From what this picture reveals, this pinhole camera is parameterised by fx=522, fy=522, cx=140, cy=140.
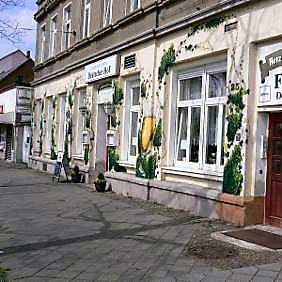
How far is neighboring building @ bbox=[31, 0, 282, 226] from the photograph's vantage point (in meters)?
10.1

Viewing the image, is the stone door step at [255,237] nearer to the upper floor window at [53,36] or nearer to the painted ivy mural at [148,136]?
the painted ivy mural at [148,136]

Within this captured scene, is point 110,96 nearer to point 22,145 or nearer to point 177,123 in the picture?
point 177,123

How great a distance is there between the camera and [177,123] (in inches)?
520

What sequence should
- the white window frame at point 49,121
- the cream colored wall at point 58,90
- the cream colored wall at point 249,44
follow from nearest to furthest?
the cream colored wall at point 249,44 < the cream colored wall at point 58,90 < the white window frame at point 49,121

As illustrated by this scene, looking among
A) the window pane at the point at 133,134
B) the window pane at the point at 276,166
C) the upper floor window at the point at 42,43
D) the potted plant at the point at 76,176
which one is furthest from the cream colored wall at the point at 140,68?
the upper floor window at the point at 42,43

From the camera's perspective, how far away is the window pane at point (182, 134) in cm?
1294

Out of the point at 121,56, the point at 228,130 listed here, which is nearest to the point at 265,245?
the point at 228,130

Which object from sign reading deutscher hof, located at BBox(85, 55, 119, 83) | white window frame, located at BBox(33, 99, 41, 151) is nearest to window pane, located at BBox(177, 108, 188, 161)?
sign reading deutscher hof, located at BBox(85, 55, 119, 83)

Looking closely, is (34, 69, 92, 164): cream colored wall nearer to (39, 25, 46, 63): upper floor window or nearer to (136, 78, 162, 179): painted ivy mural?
(39, 25, 46, 63): upper floor window

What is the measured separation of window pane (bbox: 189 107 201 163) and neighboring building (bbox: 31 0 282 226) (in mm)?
24

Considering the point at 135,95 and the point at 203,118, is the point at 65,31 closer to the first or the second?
the point at 135,95

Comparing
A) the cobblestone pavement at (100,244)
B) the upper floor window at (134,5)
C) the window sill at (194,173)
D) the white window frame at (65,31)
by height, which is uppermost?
the white window frame at (65,31)

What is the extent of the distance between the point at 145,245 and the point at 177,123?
5.24 metres

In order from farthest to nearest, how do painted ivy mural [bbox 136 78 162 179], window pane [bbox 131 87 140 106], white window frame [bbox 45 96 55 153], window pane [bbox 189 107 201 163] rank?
white window frame [bbox 45 96 55 153]
window pane [bbox 131 87 140 106]
painted ivy mural [bbox 136 78 162 179]
window pane [bbox 189 107 201 163]
